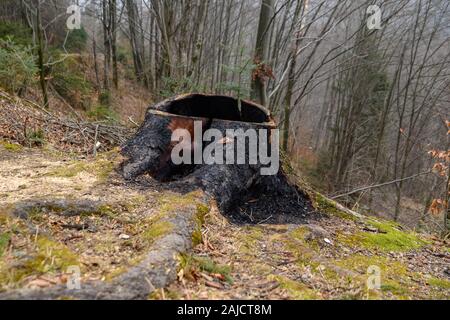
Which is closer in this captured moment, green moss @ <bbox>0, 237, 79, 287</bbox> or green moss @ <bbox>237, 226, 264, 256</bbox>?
green moss @ <bbox>0, 237, 79, 287</bbox>

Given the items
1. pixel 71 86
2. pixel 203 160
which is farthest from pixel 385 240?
pixel 71 86

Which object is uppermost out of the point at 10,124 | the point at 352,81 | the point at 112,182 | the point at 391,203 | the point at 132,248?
the point at 352,81

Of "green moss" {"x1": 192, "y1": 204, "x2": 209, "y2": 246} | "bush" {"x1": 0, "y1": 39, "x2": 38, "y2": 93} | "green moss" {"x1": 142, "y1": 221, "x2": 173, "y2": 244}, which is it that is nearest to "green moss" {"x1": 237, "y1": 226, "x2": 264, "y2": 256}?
"green moss" {"x1": 192, "y1": 204, "x2": 209, "y2": 246}

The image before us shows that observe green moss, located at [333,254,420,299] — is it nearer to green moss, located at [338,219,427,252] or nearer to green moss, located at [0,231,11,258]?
green moss, located at [338,219,427,252]

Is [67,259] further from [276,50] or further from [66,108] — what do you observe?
[66,108]

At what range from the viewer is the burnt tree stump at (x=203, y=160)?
3.45 metres

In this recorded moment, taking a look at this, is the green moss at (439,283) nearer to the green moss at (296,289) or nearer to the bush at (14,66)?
the green moss at (296,289)

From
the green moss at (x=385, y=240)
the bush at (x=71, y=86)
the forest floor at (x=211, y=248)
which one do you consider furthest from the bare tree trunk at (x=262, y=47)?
the bush at (x=71, y=86)

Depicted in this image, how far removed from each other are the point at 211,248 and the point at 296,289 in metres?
0.67

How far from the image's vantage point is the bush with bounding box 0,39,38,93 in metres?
7.11

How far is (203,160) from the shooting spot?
3670 mm
